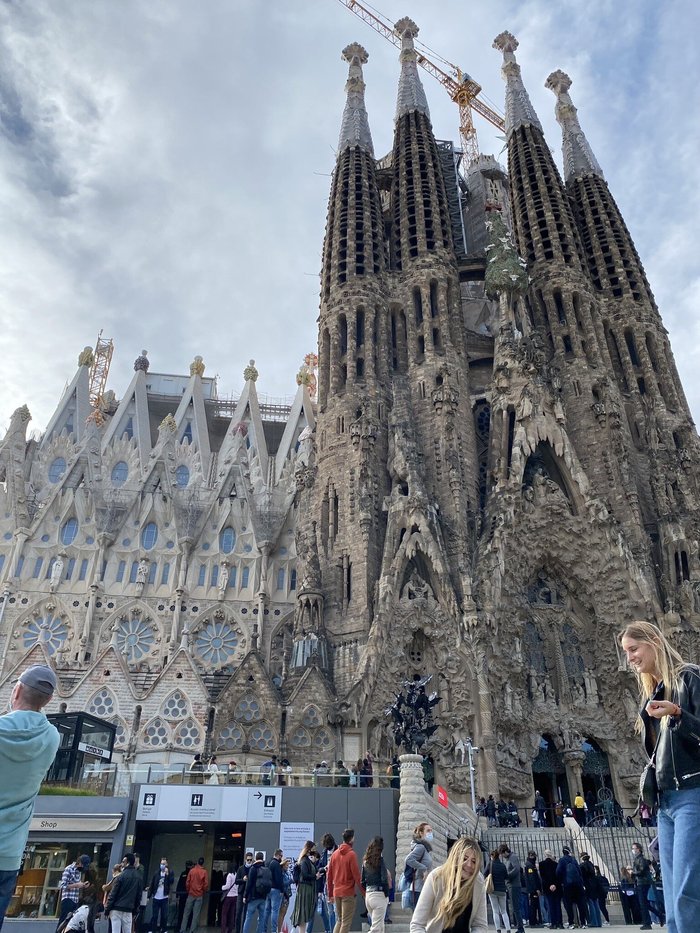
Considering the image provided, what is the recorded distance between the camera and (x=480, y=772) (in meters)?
24.8

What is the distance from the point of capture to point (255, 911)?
9.97 metres

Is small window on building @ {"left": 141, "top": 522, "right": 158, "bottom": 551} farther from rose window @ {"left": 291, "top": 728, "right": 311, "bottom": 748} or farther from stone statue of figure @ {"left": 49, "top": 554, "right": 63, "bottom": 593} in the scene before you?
rose window @ {"left": 291, "top": 728, "right": 311, "bottom": 748}

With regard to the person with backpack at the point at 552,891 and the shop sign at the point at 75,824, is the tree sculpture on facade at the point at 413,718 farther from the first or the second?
the shop sign at the point at 75,824

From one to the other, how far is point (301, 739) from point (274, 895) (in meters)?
15.0

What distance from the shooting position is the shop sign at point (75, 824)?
1560 centimetres

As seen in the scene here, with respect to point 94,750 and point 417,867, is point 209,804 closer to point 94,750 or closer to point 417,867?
point 94,750

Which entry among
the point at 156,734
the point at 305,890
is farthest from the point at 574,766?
the point at 305,890

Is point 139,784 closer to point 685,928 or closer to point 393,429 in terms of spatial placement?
point 685,928

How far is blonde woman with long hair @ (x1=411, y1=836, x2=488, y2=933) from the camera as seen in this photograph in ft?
11.5

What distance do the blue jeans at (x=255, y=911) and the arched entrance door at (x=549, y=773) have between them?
2022cm

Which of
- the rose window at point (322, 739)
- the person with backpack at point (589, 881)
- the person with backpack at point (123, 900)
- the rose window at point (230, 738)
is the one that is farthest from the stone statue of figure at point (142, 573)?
the person with backpack at point (123, 900)

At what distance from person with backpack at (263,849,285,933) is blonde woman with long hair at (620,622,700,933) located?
8.40 meters

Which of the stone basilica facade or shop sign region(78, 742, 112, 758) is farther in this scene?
the stone basilica facade

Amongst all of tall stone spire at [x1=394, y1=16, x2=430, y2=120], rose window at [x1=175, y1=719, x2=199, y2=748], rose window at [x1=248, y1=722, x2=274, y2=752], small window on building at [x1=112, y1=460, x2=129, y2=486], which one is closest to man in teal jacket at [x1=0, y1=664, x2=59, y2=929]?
rose window at [x1=248, y1=722, x2=274, y2=752]
